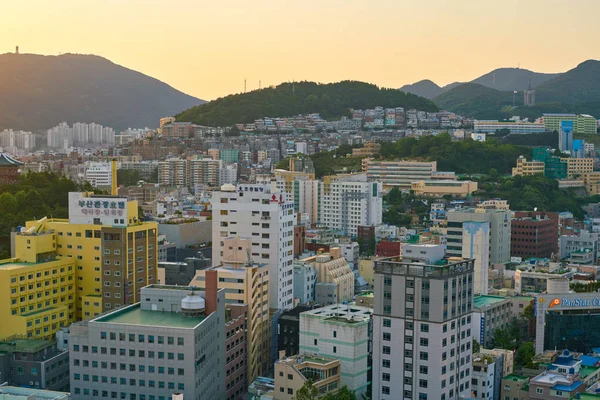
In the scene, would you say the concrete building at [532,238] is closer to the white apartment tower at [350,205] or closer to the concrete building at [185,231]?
the white apartment tower at [350,205]

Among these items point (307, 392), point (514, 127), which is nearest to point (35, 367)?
point (307, 392)

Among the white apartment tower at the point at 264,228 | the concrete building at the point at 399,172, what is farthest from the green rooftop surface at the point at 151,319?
the concrete building at the point at 399,172

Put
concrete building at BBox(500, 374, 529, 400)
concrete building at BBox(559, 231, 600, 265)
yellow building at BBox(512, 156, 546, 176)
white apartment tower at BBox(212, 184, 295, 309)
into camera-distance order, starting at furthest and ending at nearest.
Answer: yellow building at BBox(512, 156, 546, 176) < concrete building at BBox(559, 231, 600, 265) < white apartment tower at BBox(212, 184, 295, 309) < concrete building at BBox(500, 374, 529, 400)

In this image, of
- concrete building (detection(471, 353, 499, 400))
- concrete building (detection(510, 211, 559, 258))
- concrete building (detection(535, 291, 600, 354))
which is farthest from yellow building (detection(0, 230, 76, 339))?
concrete building (detection(510, 211, 559, 258))

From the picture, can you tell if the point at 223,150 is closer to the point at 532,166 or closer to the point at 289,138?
the point at 289,138

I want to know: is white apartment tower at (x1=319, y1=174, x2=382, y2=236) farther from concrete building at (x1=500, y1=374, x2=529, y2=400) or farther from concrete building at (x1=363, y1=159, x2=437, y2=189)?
concrete building at (x1=500, y1=374, x2=529, y2=400)

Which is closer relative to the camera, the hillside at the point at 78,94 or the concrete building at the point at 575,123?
the concrete building at the point at 575,123

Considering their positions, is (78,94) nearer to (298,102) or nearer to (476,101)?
(298,102)
